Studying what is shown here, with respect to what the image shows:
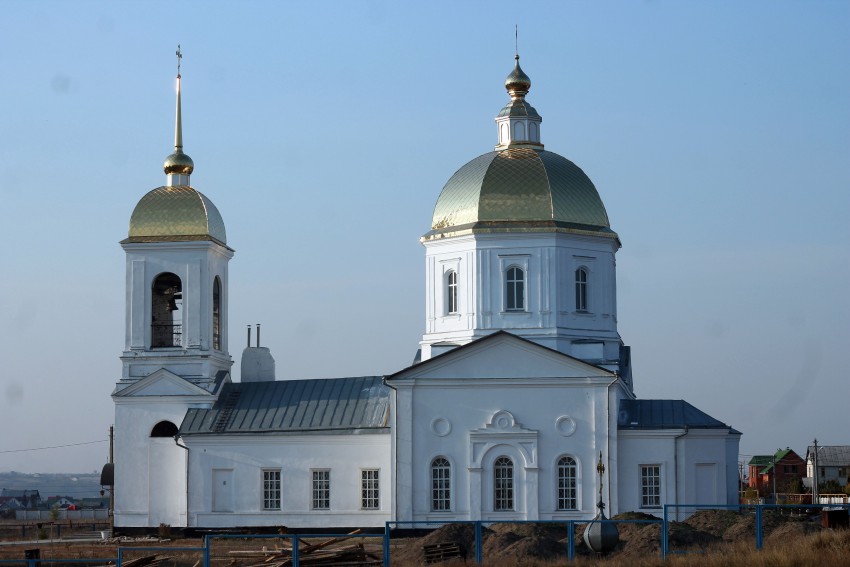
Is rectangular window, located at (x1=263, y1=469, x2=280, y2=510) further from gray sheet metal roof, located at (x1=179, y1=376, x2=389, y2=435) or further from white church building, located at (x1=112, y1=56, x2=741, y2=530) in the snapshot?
gray sheet metal roof, located at (x1=179, y1=376, x2=389, y2=435)

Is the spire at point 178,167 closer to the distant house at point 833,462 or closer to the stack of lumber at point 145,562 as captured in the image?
the stack of lumber at point 145,562

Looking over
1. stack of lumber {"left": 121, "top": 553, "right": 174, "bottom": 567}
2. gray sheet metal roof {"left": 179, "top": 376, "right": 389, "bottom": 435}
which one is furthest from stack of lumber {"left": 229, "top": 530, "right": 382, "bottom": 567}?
gray sheet metal roof {"left": 179, "top": 376, "right": 389, "bottom": 435}

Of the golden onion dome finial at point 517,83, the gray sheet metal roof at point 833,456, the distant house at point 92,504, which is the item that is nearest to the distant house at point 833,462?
the gray sheet metal roof at point 833,456

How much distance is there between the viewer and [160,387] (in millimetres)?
44156

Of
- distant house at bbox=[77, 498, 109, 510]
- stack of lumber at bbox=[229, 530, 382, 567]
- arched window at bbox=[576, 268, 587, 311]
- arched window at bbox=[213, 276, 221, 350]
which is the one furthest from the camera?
distant house at bbox=[77, 498, 109, 510]

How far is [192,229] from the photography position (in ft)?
147

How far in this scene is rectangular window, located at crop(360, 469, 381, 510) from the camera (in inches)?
1657

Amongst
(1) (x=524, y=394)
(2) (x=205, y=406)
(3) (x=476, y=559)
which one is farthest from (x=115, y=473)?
(3) (x=476, y=559)

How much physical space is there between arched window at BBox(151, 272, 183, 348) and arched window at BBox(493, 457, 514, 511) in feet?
33.4

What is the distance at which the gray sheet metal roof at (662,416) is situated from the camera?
40750mm

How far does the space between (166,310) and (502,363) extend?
10503 mm

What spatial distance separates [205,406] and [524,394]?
9256mm

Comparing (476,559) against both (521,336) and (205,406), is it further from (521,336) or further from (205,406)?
(205,406)

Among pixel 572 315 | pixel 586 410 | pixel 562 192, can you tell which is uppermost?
pixel 562 192
